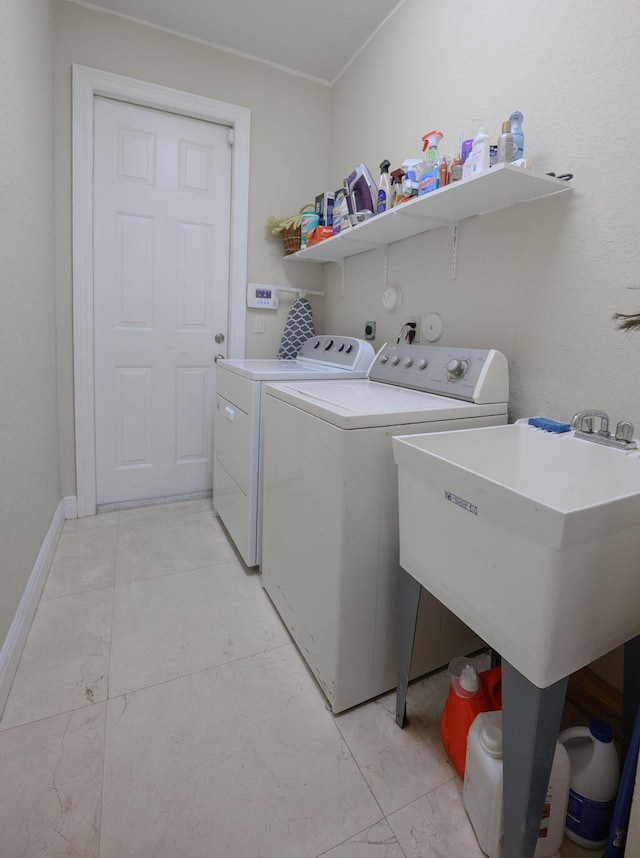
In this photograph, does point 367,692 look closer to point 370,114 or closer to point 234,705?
point 234,705

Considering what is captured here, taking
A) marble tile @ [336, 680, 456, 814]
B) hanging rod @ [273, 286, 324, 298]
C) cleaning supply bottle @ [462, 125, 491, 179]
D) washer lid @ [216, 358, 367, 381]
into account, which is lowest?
marble tile @ [336, 680, 456, 814]

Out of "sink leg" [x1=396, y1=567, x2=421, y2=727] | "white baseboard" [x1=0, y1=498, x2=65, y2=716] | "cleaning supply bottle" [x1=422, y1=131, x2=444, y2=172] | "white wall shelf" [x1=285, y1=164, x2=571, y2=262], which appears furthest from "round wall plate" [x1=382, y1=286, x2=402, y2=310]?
"white baseboard" [x1=0, y1=498, x2=65, y2=716]

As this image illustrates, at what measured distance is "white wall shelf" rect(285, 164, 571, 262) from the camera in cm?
125

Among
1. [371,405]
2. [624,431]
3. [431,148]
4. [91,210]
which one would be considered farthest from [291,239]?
[624,431]

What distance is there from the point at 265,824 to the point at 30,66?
2.48m

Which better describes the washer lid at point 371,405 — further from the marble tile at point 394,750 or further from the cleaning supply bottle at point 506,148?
the marble tile at point 394,750

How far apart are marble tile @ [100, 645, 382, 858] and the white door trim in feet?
5.01

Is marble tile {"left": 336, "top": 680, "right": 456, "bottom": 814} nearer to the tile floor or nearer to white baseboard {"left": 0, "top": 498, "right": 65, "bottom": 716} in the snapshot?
the tile floor

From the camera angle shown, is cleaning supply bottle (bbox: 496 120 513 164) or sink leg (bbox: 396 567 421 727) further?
cleaning supply bottle (bbox: 496 120 513 164)

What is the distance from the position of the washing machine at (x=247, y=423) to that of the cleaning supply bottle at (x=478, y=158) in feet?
2.84

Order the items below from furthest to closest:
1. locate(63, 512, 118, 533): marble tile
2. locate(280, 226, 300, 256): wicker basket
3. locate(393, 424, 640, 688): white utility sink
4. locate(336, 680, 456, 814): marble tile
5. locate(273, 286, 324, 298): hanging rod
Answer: locate(273, 286, 324, 298): hanging rod, locate(280, 226, 300, 256): wicker basket, locate(63, 512, 118, 533): marble tile, locate(336, 680, 456, 814): marble tile, locate(393, 424, 640, 688): white utility sink

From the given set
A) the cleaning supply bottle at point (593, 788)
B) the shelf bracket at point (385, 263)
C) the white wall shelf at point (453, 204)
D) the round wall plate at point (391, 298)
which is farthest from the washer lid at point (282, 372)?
the cleaning supply bottle at point (593, 788)

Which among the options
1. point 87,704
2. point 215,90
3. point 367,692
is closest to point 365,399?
point 367,692

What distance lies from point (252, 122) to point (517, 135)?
5.87ft
